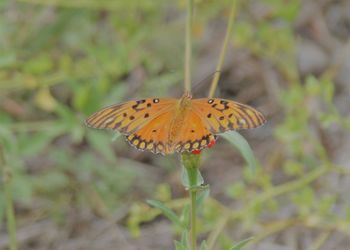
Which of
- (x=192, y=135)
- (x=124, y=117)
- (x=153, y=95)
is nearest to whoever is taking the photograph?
(x=192, y=135)

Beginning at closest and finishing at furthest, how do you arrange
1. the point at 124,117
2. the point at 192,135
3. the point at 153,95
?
the point at 192,135
the point at 124,117
the point at 153,95

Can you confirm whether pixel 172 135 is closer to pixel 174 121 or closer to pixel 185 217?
pixel 174 121

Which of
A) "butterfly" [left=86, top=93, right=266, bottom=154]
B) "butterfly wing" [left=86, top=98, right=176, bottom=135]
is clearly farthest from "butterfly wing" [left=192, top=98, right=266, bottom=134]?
"butterfly wing" [left=86, top=98, right=176, bottom=135]

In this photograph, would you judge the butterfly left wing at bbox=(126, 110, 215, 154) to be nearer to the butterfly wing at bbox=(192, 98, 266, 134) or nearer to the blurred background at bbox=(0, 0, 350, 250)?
the butterfly wing at bbox=(192, 98, 266, 134)

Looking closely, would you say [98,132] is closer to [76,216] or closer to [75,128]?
[75,128]

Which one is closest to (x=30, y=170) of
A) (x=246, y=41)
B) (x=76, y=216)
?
(x=76, y=216)

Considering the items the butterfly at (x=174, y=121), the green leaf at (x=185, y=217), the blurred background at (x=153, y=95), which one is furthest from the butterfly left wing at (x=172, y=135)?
the blurred background at (x=153, y=95)

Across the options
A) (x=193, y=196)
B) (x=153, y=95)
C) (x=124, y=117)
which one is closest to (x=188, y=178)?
(x=193, y=196)
